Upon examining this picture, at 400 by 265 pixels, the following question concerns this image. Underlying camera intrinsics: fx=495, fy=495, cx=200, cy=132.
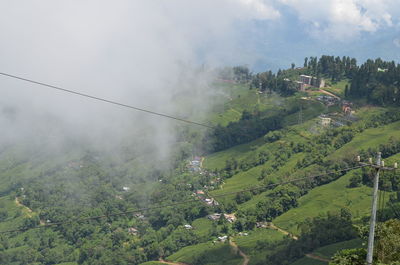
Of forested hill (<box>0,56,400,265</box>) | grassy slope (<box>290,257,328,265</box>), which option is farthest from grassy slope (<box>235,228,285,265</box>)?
grassy slope (<box>290,257,328,265</box>)

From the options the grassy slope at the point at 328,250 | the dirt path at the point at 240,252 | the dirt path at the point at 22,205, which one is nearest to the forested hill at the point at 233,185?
the dirt path at the point at 240,252

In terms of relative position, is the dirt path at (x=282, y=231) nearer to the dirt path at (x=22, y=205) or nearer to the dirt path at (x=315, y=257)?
the dirt path at (x=315, y=257)

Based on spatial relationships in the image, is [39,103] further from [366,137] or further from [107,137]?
[366,137]

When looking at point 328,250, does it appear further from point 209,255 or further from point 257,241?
point 209,255

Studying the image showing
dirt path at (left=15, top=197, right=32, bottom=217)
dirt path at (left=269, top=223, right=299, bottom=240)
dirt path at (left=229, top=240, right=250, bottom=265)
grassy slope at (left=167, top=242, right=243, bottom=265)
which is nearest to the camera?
dirt path at (left=229, top=240, right=250, bottom=265)

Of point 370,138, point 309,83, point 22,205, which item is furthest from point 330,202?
point 22,205

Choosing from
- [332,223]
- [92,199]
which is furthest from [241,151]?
[332,223]

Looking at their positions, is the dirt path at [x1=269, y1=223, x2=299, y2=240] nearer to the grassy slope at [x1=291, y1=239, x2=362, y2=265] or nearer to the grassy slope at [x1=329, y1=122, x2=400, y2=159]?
the grassy slope at [x1=291, y1=239, x2=362, y2=265]

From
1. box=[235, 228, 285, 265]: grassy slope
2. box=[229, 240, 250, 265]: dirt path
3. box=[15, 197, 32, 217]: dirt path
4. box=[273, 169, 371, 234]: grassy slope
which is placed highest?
box=[273, 169, 371, 234]: grassy slope
